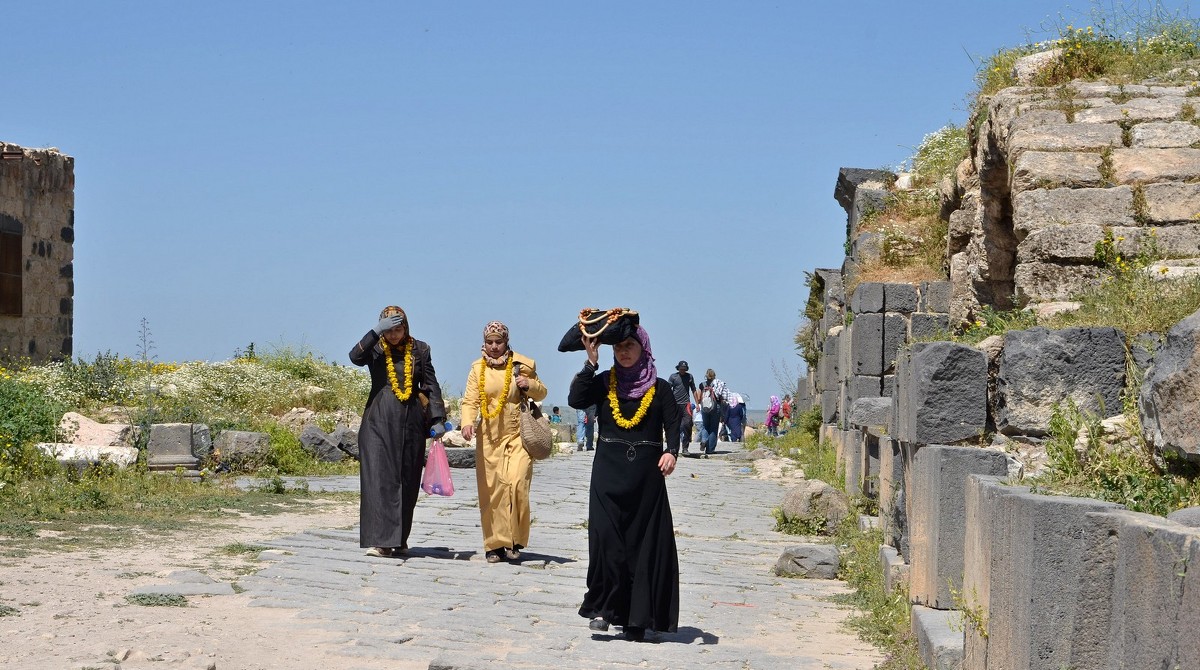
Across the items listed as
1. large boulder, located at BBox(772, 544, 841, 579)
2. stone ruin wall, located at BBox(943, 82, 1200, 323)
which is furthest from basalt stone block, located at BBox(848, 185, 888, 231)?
large boulder, located at BBox(772, 544, 841, 579)

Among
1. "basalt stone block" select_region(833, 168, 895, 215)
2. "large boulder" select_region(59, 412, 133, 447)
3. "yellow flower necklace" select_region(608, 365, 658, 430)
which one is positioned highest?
"basalt stone block" select_region(833, 168, 895, 215)

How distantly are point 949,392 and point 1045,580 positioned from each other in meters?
2.90

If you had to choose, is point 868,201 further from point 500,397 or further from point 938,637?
point 938,637

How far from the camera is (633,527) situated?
22.6 feet

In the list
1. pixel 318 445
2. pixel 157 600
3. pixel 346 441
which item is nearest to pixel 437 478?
pixel 157 600

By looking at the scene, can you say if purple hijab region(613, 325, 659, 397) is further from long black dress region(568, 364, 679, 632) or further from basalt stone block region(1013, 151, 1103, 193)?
basalt stone block region(1013, 151, 1103, 193)

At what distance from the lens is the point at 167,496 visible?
1269 cm

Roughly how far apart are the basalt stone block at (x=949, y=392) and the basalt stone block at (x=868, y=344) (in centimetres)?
1071

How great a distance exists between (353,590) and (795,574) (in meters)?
3.21

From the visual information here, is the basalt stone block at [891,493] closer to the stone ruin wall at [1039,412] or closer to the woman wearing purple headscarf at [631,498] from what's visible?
the stone ruin wall at [1039,412]

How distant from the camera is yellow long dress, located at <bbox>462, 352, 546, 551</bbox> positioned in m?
9.31

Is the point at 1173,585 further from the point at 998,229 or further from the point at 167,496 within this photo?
the point at 167,496

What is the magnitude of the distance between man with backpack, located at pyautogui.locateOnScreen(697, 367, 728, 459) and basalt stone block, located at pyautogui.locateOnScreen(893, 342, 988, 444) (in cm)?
1733

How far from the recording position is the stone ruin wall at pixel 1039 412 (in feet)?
11.4
